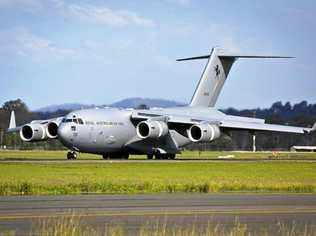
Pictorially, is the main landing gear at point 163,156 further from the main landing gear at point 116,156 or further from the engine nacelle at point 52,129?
the engine nacelle at point 52,129

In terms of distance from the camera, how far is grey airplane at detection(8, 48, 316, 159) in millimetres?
63781

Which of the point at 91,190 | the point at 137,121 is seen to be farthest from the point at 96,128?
the point at 91,190

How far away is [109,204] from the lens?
76.9 ft

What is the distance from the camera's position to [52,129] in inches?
2665

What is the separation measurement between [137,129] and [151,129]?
5.91ft

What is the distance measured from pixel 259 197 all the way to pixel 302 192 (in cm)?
372

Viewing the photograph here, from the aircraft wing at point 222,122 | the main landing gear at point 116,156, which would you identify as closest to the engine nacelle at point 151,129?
the aircraft wing at point 222,122

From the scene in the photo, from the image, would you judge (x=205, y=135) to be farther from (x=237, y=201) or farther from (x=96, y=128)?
(x=237, y=201)

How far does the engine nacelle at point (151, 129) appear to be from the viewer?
65.3 meters

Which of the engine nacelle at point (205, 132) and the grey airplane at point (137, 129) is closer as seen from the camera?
the grey airplane at point (137, 129)

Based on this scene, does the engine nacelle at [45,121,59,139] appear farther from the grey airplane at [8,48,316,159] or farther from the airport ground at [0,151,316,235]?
the airport ground at [0,151,316,235]

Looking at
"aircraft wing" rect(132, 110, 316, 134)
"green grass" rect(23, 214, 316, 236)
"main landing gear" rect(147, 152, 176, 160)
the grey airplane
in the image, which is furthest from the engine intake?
"green grass" rect(23, 214, 316, 236)

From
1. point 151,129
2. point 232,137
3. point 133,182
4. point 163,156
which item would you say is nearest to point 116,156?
point 163,156

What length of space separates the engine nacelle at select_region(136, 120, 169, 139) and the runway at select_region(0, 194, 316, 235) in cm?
3760
